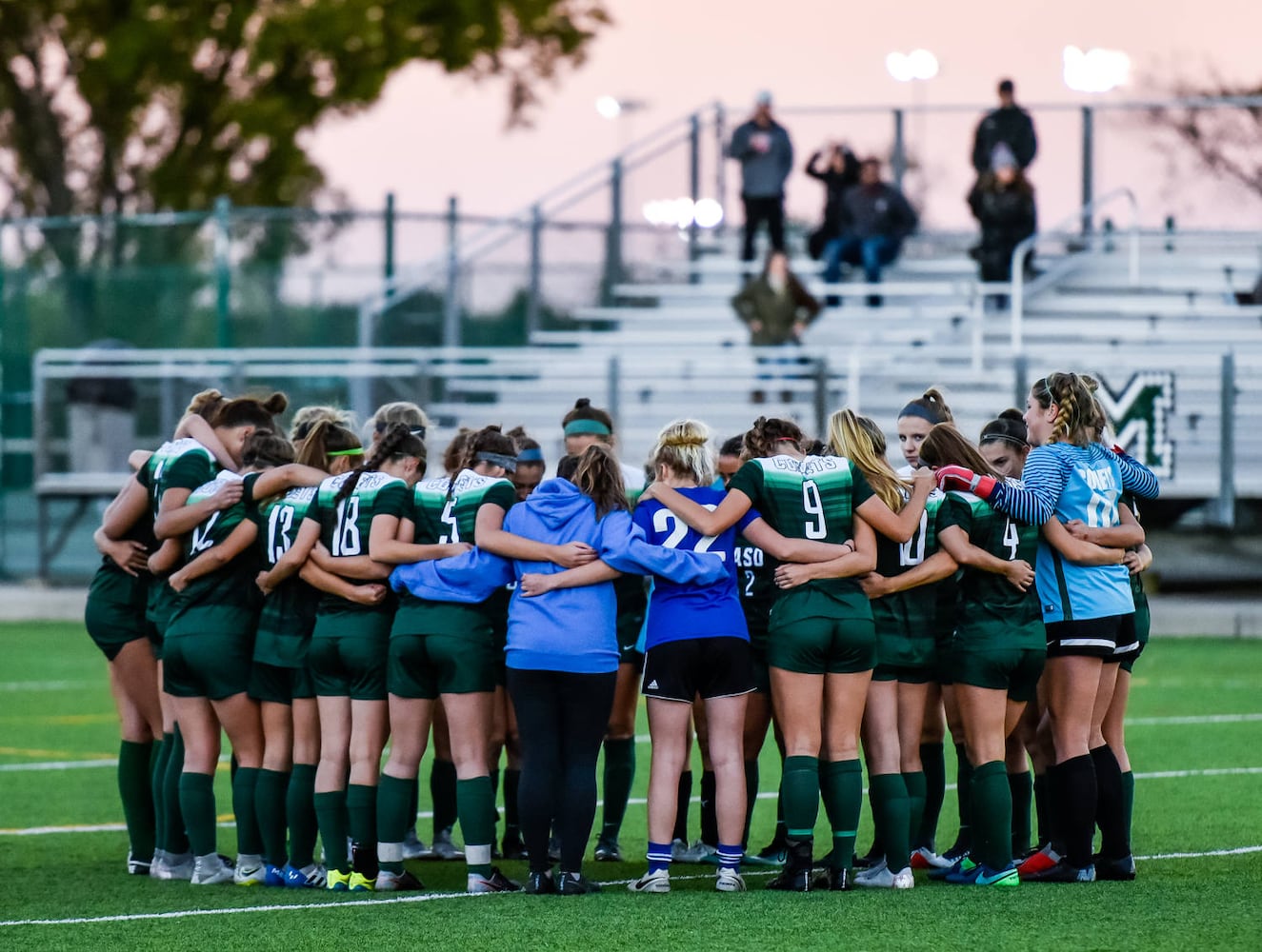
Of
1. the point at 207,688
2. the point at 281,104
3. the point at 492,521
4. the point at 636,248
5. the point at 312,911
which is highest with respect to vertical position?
the point at 281,104

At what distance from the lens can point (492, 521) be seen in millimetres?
7766

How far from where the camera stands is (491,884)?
780 cm

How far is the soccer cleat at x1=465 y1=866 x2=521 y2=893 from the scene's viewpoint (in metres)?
7.77

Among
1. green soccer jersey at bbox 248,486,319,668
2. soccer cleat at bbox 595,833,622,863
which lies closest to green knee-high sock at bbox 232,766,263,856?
green soccer jersey at bbox 248,486,319,668

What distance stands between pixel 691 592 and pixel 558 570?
0.53 metres

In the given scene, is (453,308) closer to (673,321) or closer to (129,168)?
(673,321)

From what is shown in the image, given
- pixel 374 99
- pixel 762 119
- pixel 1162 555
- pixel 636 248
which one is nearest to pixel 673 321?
pixel 636 248

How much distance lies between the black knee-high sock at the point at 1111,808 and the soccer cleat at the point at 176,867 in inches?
148

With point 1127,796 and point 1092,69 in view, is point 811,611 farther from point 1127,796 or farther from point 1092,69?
point 1092,69

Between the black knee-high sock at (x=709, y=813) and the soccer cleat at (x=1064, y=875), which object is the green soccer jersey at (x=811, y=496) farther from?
the black knee-high sock at (x=709, y=813)

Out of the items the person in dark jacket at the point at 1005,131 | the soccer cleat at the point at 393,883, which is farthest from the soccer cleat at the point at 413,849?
the person in dark jacket at the point at 1005,131

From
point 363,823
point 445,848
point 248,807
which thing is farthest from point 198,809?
point 445,848

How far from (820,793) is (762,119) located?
13747 millimetres

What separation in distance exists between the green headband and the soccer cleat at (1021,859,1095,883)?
2775 mm
